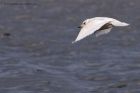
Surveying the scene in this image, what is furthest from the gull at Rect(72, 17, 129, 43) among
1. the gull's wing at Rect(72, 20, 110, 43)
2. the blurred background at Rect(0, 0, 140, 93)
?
the blurred background at Rect(0, 0, 140, 93)

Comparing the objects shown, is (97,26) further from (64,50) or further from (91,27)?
(64,50)

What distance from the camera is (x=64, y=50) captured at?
13547mm

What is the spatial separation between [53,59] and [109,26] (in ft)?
13.6

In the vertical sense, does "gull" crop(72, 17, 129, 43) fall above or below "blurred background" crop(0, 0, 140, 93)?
below

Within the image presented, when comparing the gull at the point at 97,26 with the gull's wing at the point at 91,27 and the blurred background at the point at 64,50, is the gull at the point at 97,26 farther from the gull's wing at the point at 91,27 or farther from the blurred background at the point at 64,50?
the blurred background at the point at 64,50

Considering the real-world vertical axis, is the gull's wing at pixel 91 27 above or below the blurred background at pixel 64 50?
below

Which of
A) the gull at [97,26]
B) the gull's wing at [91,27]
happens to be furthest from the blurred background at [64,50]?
the gull's wing at [91,27]

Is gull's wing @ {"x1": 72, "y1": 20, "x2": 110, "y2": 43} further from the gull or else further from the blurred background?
the blurred background

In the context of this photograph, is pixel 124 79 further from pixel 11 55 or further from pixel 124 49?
pixel 11 55

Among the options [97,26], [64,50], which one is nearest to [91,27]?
[97,26]

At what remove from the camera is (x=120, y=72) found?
12797mm

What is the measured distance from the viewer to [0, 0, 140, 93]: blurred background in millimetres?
12359

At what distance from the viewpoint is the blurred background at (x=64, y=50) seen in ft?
40.5

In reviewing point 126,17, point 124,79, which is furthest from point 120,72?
point 126,17
